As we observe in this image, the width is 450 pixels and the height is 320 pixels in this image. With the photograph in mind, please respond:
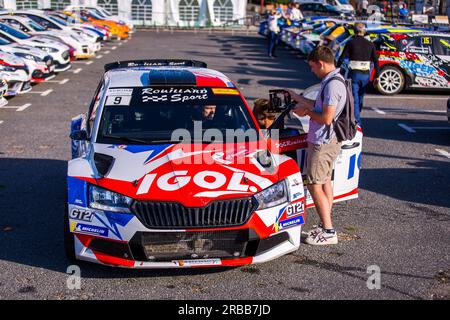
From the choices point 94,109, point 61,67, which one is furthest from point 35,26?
point 94,109

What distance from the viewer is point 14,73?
15000mm

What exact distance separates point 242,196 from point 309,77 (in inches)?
607

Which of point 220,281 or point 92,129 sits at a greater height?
point 92,129

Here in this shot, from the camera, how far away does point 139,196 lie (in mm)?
5289

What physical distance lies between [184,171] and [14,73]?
1048 centimetres

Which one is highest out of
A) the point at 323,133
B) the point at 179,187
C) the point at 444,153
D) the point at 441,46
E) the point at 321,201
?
the point at 441,46

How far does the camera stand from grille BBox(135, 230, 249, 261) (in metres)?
5.23

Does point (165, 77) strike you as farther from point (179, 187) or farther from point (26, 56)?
point (26, 56)

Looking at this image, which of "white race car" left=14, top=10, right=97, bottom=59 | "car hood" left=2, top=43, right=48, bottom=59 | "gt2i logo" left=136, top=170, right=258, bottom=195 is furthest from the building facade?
"gt2i logo" left=136, top=170, right=258, bottom=195

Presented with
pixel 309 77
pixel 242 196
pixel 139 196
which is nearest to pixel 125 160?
pixel 139 196

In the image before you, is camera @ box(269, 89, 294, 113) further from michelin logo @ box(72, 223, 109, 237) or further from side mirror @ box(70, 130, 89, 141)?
michelin logo @ box(72, 223, 109, 237)

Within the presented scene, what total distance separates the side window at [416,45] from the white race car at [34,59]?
8.55 m
